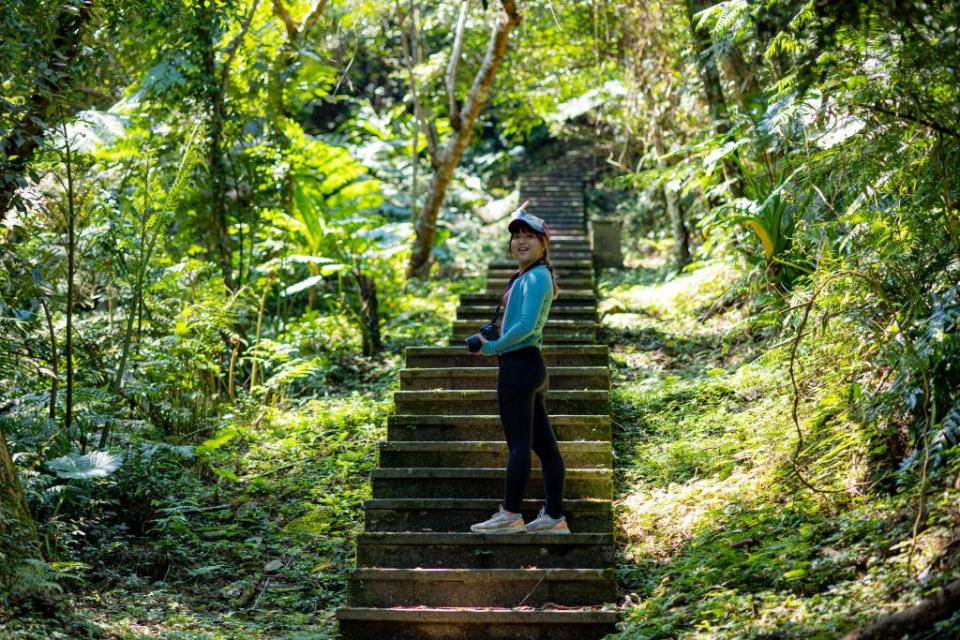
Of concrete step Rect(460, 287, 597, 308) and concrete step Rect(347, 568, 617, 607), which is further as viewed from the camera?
concrete step Rect(460, 287, 597, 308)

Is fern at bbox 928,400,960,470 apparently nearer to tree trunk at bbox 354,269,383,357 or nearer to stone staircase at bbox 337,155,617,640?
stone staircase at bbox 337,155,617,640

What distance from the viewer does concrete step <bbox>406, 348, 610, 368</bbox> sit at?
680 cm

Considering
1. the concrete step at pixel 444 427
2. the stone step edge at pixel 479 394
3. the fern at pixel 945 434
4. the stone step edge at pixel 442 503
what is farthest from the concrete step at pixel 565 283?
the fern at pixel 945 434

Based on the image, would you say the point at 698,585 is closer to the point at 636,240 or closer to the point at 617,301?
the point at 617,301

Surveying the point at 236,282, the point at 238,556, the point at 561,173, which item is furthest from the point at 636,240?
the point at 238,556

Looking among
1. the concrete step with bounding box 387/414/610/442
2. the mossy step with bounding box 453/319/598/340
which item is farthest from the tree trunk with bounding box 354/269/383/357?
the concrete step with bounding box 387/414/610/442

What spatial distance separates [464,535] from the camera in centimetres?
497

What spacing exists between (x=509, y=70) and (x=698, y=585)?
10.7m

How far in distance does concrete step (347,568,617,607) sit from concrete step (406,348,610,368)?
225 centimetres

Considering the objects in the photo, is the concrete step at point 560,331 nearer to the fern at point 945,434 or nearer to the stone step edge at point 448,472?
the stone step edge at point 448,472

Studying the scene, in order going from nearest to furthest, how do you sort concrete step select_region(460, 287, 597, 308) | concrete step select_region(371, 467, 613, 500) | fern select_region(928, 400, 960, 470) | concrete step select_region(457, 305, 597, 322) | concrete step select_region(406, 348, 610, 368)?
1. fern select_region(928, 400, 960, 470)
2. concrete step select_region(371, 467, 613, 500)
3. concrete step select_region(406, 348, 610, 368)
4. concrete step select_region(457, 305, 597, 322)
5. concrete step select_region(460, 287, 597, 308)

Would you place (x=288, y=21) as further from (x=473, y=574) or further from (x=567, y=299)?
(x=473, y=574)

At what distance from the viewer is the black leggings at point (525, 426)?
478cm

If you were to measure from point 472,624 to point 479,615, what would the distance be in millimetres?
69
